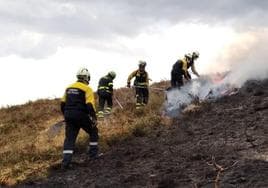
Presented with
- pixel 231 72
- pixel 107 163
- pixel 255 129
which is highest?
pixel 231 72

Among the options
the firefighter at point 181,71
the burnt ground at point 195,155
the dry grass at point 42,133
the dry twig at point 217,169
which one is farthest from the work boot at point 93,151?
the firefighter at point 181,71

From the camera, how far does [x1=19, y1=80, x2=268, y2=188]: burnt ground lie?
33.5 ft

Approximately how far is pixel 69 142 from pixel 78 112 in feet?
2.33

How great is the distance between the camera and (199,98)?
18.6 meters

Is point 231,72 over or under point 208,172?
over

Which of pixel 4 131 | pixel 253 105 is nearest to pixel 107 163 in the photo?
pixel 253 105

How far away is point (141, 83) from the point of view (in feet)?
68.3

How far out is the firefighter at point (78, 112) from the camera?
1316cm

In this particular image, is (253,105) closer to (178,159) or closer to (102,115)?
(178,159)

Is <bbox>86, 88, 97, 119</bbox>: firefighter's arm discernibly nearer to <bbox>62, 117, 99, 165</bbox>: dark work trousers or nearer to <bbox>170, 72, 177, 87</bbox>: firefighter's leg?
<bbox>62, 117, 99, 165</bbox>: dark work trousers

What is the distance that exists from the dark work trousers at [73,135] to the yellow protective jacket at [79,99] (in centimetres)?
16

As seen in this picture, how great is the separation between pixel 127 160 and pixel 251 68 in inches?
291

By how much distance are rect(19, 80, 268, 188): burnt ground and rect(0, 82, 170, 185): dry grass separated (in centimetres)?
48

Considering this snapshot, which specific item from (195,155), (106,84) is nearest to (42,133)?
(106,84)
